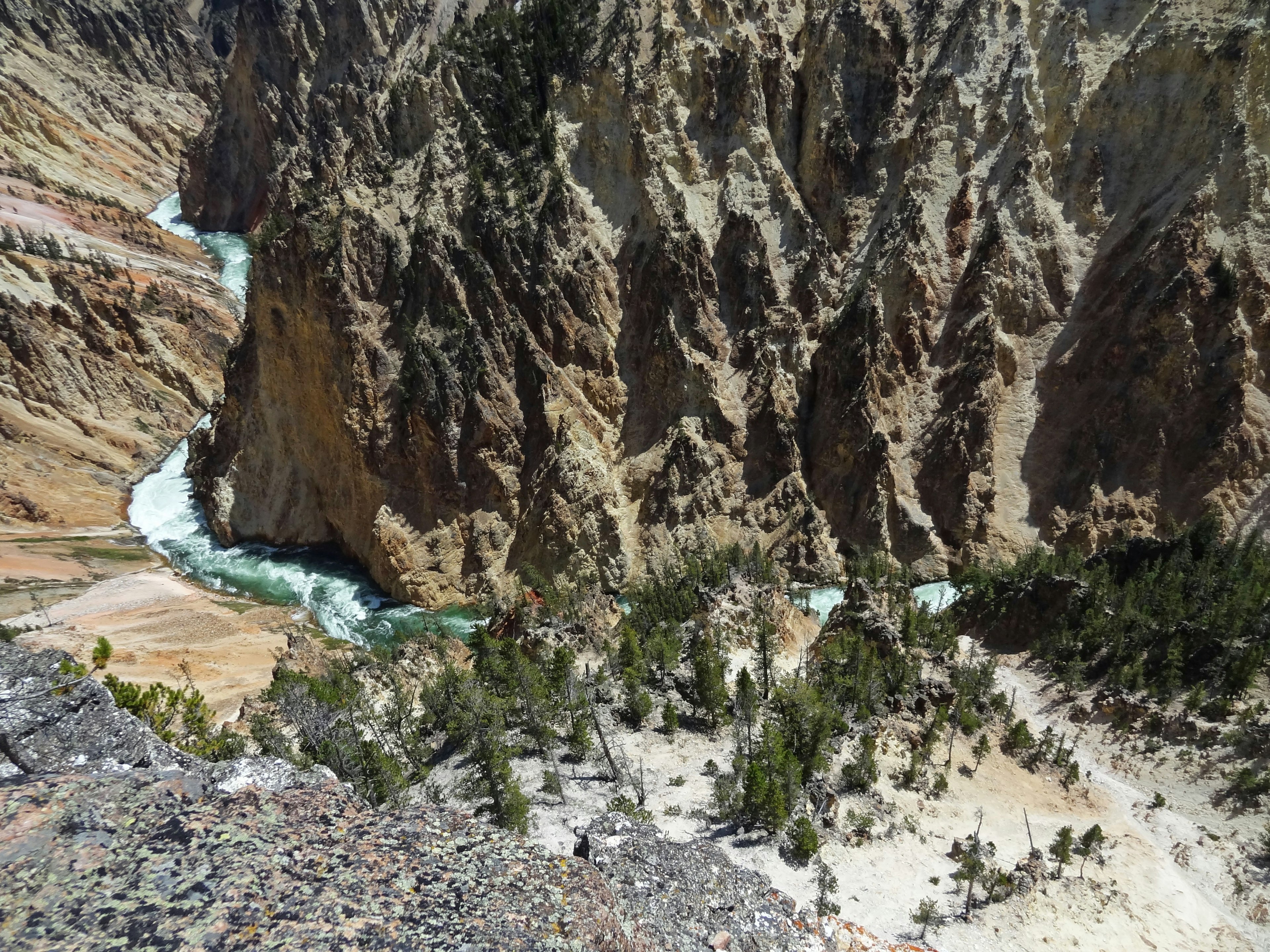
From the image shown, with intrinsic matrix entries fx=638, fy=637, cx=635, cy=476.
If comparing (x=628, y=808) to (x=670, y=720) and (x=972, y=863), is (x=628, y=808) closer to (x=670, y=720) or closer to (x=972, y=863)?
(x=670, y=720)

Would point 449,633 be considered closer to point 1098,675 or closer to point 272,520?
point 272,520

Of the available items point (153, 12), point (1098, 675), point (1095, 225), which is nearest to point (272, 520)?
point (1098, 675)

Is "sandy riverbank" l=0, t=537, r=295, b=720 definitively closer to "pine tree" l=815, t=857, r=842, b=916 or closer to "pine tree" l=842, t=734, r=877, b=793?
"pine tree" l=815, t=857, r=842, b=916

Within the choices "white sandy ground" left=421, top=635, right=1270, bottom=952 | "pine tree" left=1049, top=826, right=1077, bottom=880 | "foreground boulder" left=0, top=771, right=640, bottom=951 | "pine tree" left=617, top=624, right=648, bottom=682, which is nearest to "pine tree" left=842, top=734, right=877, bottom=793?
"white sandy ground" left=421, top=635, right=1270, bottom=952

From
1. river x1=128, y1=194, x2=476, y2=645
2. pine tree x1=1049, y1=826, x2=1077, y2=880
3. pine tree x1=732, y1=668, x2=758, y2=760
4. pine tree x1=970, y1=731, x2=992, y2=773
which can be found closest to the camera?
pine tree x1=1049, y1=826, x2=1077, y2=880

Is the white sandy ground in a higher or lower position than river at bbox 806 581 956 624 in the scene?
lower

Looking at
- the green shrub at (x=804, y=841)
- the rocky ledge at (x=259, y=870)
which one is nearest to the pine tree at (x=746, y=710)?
the green shrub at (x=804, y=841)

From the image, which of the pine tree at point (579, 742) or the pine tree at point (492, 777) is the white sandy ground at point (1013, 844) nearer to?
the pine tree at point (579, 742)
